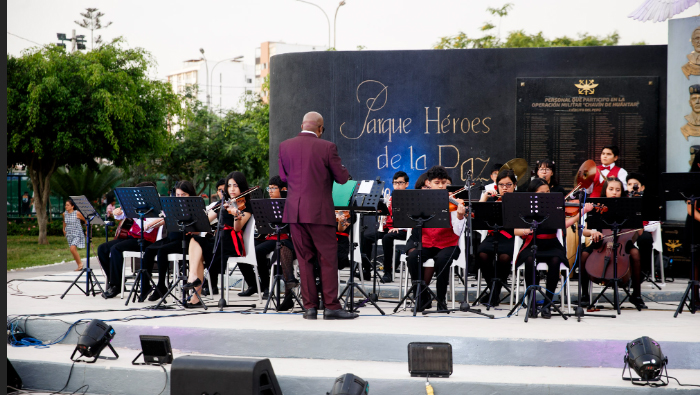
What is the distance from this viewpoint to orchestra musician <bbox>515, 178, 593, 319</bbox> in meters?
6.25

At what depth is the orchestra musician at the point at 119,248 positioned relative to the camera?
7.40m

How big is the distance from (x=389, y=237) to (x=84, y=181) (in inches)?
640

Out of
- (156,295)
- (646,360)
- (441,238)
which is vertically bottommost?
(156,295)

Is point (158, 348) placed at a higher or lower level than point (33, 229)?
higher

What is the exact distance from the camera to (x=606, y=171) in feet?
26.9

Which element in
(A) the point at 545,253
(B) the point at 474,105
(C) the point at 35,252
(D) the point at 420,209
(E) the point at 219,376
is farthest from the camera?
(C) the point at 35,252

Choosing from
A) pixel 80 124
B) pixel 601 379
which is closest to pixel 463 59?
pixel 601 379

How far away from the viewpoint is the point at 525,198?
5.90 metres

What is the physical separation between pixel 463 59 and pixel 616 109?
233cm

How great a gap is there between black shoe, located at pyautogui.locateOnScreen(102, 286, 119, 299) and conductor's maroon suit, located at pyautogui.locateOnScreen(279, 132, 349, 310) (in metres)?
2.63

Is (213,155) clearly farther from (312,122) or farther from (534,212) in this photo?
(534,212)

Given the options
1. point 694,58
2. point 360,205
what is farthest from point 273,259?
point 694,58

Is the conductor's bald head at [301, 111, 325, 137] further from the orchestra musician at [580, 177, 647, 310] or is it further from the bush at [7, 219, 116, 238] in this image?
the bush at [7, 219, 116, 238]

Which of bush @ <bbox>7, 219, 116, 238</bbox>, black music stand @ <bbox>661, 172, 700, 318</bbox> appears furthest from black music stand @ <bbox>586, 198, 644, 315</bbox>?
bush @ <bbox>7, 219, 116, 238</bbox>
